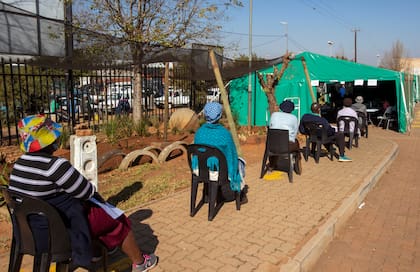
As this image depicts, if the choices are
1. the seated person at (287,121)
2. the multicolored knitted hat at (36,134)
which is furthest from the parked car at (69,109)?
the multicolored knitted hat at (36,134)

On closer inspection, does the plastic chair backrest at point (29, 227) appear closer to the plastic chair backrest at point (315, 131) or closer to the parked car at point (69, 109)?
the plastic chair backrest at point (315, 131)

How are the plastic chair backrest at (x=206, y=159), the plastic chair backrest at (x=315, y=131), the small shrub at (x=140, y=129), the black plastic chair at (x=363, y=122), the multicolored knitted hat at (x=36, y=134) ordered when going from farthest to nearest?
1. the black plastic chair at (x=363, y=122)
2. the small shrub at (x=140, y=129)
3. the plastic chair backrest at (x=315, y=131)
4. the plastic chair backrest at (x=206, y=159)
5. the multicolored knitted hat at (x=36, y=134)

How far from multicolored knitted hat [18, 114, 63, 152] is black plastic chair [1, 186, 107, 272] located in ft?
1.07

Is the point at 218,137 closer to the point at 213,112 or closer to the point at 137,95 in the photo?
the point at 213,112

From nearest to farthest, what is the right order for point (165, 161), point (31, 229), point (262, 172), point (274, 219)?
1. point (31, 229)
2. point (274, 219)
3. point (262, 172)
4. point (165, 161)

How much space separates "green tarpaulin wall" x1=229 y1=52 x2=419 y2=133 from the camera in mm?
15047

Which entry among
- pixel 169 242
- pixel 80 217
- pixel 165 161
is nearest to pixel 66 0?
pixel 165 161

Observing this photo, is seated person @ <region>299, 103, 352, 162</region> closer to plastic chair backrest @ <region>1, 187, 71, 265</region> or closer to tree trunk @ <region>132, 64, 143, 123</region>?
tree trunk @ <region>132, 64, 143, 123</region>

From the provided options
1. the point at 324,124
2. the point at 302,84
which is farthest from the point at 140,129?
the point at 302,84

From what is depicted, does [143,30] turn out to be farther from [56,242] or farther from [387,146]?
[56,242]

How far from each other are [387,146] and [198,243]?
8.86 m

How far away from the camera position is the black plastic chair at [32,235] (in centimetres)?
245

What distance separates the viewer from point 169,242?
4.03 m

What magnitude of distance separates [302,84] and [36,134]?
44.7ft
